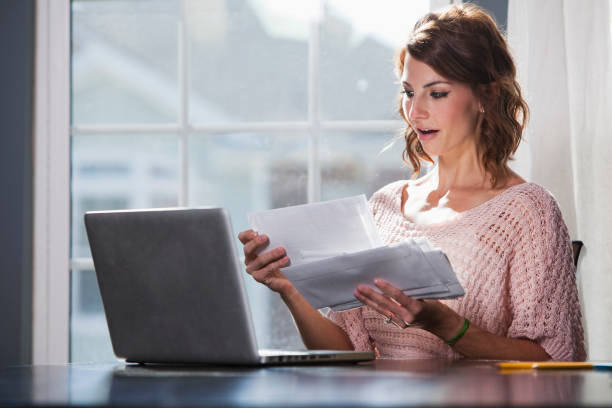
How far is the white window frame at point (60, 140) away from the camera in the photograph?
2.48 meters

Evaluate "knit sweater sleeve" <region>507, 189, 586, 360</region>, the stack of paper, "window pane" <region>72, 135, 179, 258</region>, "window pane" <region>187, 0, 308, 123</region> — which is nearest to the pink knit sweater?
"knit sweater sleeve" <region>507, 189, 586, 360</region>

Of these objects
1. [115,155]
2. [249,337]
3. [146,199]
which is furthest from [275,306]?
[249,337]

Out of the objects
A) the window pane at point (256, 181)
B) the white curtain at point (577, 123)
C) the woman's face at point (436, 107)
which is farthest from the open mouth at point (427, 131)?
the window pane at point (256, 181)

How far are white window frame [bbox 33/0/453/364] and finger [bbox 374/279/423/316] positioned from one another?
1093mm

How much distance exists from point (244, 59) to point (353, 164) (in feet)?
1.72

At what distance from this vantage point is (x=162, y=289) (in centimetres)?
121

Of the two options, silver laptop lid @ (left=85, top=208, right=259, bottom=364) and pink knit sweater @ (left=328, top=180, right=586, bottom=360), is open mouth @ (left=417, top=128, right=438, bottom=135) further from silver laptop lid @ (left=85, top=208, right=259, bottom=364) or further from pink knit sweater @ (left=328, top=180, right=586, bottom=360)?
silver laptop lid @ (left=85, top=208, right=259, bottom=364)

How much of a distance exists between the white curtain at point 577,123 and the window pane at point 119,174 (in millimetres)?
1167

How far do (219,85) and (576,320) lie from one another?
1.42m

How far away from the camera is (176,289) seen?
1195 millimetres

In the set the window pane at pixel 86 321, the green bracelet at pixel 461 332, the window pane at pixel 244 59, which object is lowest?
the window pane at pixel 86 321

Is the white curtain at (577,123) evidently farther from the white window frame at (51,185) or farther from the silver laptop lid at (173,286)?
the white window frame at (51,185)

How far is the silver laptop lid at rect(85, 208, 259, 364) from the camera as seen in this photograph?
1.14m

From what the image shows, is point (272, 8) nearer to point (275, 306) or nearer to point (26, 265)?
point (275, 306)
